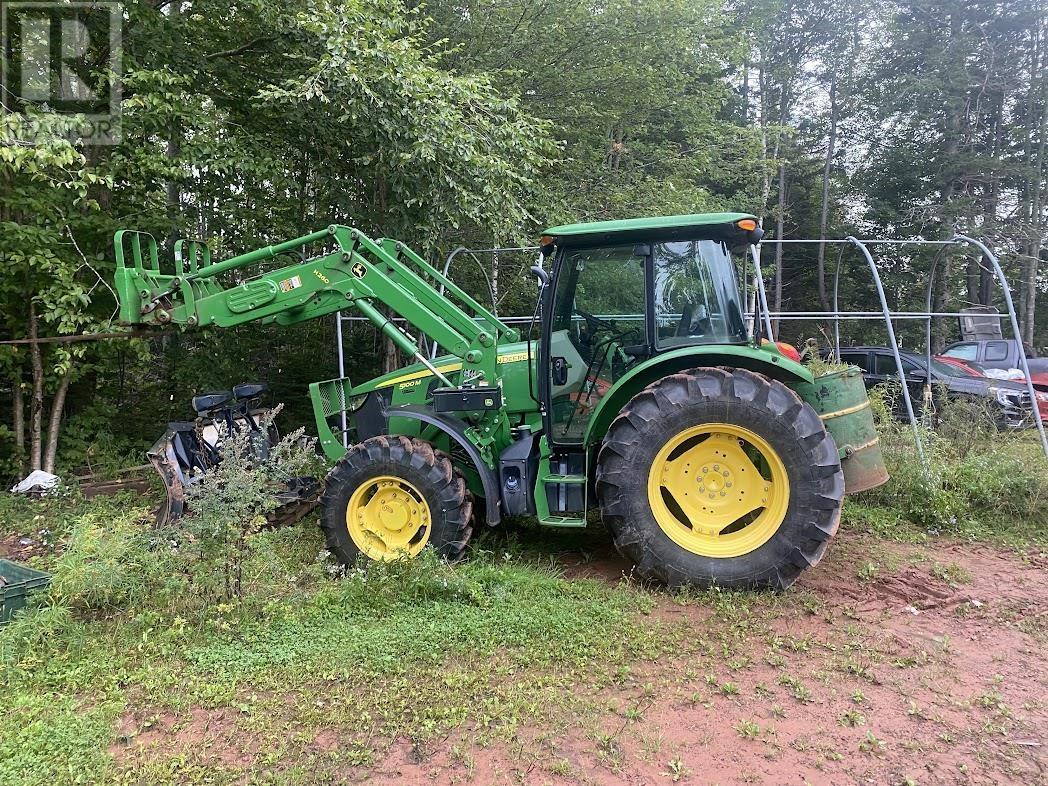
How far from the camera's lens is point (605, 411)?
4.04 m

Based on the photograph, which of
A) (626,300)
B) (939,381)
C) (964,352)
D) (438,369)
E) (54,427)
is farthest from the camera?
(964,352)

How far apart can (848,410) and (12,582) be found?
5.04 metres

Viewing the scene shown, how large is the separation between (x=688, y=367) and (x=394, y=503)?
213 centimetres

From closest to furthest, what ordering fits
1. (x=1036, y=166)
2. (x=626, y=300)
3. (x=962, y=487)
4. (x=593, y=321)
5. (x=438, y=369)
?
(x=626, y=300) → (x=593, y=321) → (x=438, y=369) → (x=962, y=487) → (x=1036, y=166)

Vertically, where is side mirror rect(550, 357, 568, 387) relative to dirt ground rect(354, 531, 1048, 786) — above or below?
above

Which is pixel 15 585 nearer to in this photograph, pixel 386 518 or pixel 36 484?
pixel 386 518

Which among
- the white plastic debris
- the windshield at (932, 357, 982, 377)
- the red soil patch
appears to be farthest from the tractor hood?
the windshield at (932, 357, 982, 377)

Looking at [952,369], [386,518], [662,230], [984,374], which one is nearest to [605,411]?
[662,230]

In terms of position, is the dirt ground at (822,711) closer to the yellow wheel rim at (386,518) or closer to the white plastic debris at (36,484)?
the yellow wheel rim at (386,518)

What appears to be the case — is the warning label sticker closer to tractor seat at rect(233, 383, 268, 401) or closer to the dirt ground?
tractor seat at rect(233, 383, 268, 401)

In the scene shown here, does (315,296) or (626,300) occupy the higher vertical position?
(315,296)

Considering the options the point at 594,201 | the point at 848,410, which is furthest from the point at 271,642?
the point at 594,201

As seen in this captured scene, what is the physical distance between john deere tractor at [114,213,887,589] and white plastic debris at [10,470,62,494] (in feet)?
9.23

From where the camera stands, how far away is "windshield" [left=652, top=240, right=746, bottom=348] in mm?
3945
